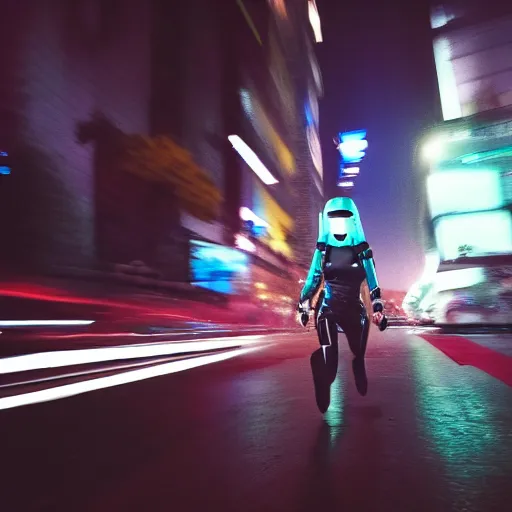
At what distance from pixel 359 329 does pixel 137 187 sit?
21454mm

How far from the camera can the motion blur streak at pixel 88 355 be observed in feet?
23.2

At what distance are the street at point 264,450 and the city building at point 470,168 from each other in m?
33.3

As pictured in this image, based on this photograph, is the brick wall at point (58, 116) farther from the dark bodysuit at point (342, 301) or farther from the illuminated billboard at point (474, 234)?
the illuminated billboard at point (474, 234)

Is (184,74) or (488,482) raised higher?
(184,74)

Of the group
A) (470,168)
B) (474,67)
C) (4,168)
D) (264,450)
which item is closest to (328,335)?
(264,450)

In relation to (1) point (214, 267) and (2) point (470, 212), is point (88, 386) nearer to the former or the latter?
(1) point (214, 267)

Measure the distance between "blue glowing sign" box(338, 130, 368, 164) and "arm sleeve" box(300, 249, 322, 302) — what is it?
5.59 metres

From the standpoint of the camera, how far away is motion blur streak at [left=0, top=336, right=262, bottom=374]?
7.07 metres

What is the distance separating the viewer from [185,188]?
29422mm

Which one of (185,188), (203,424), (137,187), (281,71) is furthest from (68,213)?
(281,71)

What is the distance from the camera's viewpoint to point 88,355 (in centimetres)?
849

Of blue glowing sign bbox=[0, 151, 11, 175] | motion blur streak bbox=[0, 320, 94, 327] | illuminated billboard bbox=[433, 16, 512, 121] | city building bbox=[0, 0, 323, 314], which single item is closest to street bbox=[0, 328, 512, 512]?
motion blur streak bbox=[0, 320, 94, 327]

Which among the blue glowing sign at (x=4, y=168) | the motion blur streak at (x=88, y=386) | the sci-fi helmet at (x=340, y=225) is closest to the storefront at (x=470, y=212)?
the blue glowing sign at (x=4, y=168)

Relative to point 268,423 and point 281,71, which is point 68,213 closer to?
point 268,423
